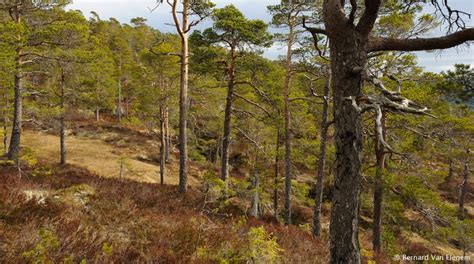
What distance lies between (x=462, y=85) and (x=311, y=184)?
20.1m

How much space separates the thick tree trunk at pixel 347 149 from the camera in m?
3.21

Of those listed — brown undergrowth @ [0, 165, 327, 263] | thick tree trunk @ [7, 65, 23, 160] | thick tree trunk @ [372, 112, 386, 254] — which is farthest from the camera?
thick tree trunk @ [372, 112, 386, 254]

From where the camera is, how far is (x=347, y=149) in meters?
3.23

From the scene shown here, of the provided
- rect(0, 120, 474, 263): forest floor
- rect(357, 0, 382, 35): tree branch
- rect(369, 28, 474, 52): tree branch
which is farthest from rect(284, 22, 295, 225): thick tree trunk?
rect(357, 0, 382, 35): tree branch

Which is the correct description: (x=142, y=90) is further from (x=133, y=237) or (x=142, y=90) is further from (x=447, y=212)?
(x=447, y=212)

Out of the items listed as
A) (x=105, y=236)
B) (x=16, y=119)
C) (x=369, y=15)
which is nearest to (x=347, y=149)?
(x=369, y=15)

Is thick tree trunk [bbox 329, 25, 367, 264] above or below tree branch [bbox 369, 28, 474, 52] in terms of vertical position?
below

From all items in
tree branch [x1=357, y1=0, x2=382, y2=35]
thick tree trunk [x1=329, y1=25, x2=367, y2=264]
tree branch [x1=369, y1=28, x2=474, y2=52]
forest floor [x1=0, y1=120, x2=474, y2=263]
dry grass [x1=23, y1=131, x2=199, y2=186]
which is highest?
tree branch [x1=357, y1=0, x2=382, y2=35]

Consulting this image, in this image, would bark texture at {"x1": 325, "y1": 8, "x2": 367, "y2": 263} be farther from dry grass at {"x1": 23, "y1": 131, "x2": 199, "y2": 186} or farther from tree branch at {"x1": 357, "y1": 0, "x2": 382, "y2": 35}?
dry grass at {"x1": 23, "y1": 131, "x2": 199, "y2": 186}

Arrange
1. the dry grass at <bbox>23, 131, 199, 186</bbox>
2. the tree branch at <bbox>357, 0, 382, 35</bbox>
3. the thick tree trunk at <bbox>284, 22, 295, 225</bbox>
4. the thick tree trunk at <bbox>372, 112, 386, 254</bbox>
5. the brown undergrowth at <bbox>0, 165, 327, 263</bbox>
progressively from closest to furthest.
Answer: the tree branch at <bbox>357, 0, 382, 35</bbox>
the brown undergrowth at <bbox>0, 165, 327, 263</bbox>
the thick tree trunk at <bbox>372, 112, 386, 254</bbox>
the thick tree trunk at <bbox>284, 22, 295, 225</bbox>
the dry grass at <bbox>23, 131, 199, 186</bbox>

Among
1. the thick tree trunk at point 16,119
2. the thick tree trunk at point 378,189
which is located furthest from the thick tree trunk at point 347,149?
the thick tree trunk at point 16,119

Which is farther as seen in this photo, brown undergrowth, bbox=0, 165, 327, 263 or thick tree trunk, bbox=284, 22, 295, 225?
thick tree trunk, bbox=284, 22, 295, 225

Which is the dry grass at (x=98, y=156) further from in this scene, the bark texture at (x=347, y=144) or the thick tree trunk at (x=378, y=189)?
the bark texture at (x=347, y=144)

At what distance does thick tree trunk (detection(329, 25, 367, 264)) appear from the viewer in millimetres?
3215
